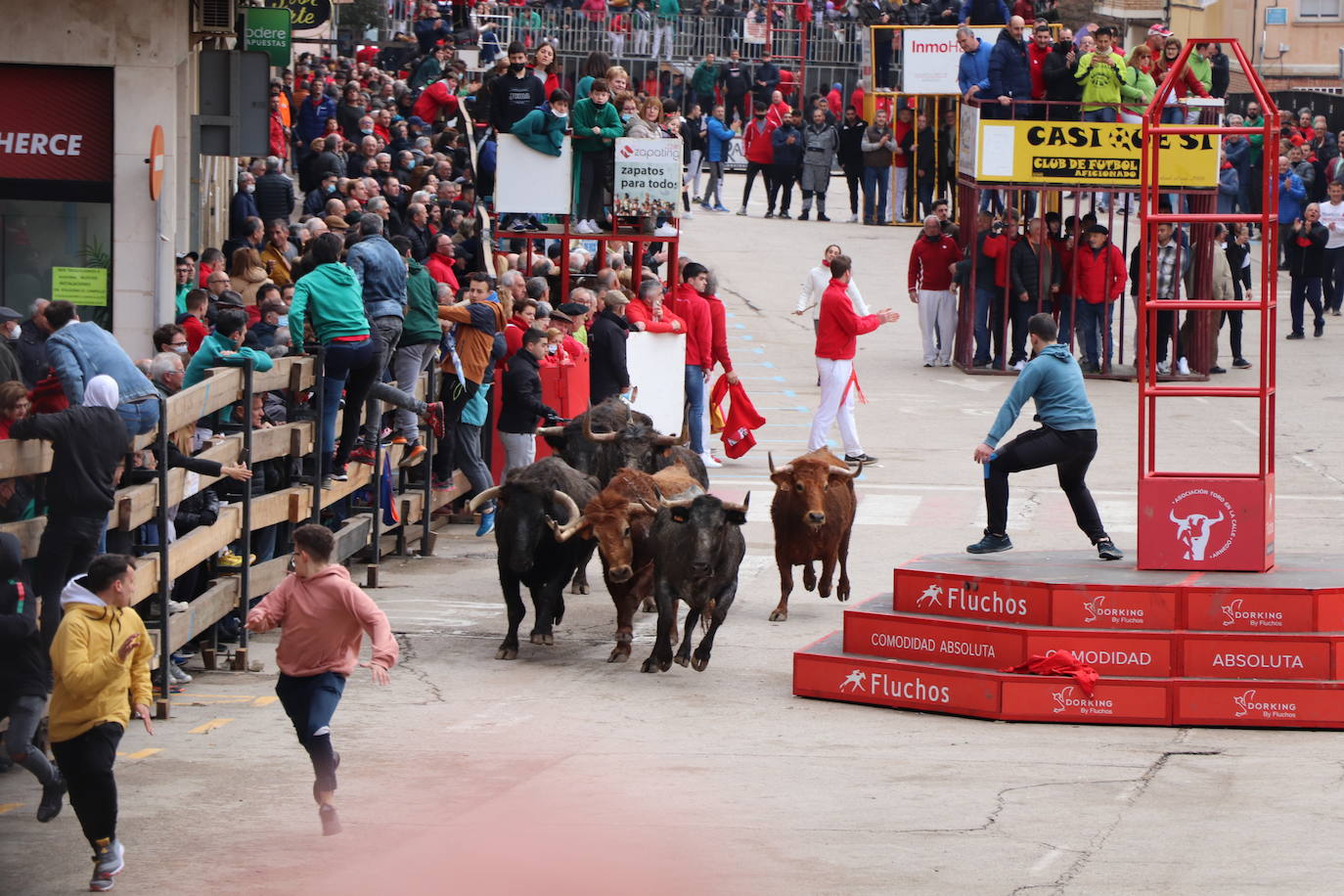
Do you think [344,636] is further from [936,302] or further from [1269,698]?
[936,302]

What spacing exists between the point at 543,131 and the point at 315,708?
12.4 metres

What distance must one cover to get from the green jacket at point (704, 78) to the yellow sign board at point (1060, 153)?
1667 cm

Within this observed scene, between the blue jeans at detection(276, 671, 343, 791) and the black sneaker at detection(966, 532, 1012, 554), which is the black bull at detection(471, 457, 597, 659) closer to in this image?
the black sneaker at detection(966, 532, 1012, 554)

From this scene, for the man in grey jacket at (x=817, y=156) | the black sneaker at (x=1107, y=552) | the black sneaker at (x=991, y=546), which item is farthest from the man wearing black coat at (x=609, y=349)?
the man in grey jacket at (x=817, y=156)

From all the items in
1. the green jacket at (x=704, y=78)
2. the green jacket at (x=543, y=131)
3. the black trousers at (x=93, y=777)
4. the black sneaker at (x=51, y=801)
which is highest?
the green jacket at (x=704, y=78)

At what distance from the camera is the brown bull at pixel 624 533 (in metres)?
14.5

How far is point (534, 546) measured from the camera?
1463 centimetres

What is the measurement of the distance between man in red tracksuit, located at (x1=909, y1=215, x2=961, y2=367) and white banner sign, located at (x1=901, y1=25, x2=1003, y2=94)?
29.5 feet

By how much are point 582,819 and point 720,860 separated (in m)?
0.94

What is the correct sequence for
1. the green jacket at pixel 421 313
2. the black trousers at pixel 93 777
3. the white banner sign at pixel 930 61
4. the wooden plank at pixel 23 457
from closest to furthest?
the black trousers at pixel 93 777, the wooden plank at pixel 23 457, the green jacket at pixel 421 313, the white banner sign at pixel 930 61

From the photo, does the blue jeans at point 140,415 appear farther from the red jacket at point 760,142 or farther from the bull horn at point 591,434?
the red jacket at point 760,142

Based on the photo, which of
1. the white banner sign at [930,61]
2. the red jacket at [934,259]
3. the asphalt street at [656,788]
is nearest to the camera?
the asphalt street at [656,788]

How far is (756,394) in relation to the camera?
26.9 m

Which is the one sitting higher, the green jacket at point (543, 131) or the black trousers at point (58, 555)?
the green jacket at point (543, 131)
